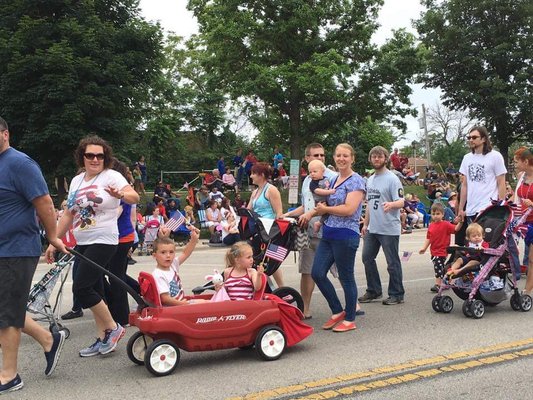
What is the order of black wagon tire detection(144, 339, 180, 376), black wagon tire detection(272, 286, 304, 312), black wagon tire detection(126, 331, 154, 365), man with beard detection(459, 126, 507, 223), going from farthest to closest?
man with beard detection(459, 126, 507, 223) → black wagon tire detection(272, 286, 304, 312) → black wagon tire detection(126, 331, 154, 365) → black wagon tire detection(144, 339, 180, 376)

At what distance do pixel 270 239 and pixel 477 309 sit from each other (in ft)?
8.15

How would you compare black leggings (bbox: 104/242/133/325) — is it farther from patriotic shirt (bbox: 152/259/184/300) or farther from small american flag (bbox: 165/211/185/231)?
patriotic shirt (bbox: 152/259/184/300)

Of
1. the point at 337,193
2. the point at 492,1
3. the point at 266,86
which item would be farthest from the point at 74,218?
the point at 492,1

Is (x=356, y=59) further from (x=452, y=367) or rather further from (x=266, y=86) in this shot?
(x=452, y=367)

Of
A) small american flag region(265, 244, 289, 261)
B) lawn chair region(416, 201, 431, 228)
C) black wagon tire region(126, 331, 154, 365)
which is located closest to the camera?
black wagon tire region(126, 331, 154, 365)

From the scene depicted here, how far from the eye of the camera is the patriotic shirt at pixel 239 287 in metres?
5.50

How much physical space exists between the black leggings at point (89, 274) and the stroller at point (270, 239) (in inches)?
45.5

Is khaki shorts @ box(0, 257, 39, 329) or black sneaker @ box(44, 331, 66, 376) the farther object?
black sneaker @ box(44, 331, 66, 376)

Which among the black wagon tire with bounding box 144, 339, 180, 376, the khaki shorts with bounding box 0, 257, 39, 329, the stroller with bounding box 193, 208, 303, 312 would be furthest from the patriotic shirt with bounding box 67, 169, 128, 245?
the stroller with bounding box 193, 208, 303, 312

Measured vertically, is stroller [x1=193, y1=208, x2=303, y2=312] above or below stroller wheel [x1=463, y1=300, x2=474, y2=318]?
Answer: above

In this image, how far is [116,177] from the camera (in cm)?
555

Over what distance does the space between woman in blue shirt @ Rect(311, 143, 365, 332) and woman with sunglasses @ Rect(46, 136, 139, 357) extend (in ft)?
6.39

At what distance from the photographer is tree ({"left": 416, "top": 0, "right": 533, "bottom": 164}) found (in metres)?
37.1

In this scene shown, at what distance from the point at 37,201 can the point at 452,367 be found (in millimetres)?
3515
